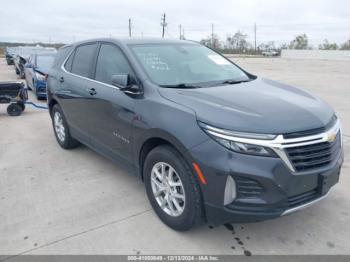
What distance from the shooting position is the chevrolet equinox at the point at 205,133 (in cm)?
247

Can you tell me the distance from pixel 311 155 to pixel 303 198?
36 centimetres

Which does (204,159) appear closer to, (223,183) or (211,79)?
(223,183)

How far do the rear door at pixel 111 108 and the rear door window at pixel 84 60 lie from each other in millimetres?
210

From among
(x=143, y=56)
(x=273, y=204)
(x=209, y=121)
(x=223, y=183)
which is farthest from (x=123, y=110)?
(x=273, y=204)

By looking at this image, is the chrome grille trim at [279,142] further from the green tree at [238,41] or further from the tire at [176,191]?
the green tree at [238,41]

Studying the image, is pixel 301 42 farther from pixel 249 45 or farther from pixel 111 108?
pixel 111 108

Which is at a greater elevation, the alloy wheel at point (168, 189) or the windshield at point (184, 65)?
the windshield at point (184, 65)

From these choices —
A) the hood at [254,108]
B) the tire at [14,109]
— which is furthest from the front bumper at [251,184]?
the tire at [14,109]

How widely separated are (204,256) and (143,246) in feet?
1.78

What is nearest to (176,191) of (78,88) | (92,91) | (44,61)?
(92,91)

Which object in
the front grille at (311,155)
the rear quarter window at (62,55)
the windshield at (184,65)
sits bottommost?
the front grille at (311,155)

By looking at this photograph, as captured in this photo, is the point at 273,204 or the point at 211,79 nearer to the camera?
the point at 273,204

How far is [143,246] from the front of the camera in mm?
2865

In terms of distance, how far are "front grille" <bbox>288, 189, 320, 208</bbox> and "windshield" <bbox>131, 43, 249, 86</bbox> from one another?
4.88 ft
